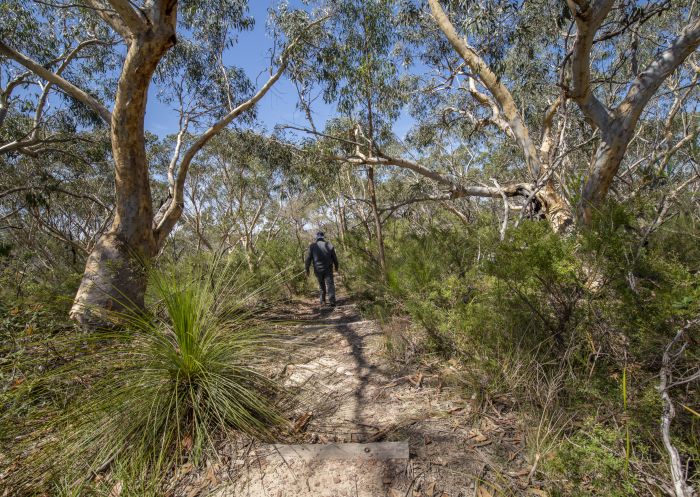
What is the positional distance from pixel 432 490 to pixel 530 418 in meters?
0.78

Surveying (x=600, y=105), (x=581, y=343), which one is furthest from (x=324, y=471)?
(x=600, y=105)

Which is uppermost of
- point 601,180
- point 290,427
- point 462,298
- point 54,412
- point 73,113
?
point 73,113

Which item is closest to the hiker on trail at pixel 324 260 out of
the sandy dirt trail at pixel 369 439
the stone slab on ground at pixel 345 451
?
the sandy dirt trail at pixel 369 439

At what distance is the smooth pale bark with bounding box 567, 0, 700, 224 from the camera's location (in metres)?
3.95

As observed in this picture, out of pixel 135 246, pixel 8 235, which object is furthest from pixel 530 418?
pixel 8 235

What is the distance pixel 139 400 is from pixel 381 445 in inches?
59.2

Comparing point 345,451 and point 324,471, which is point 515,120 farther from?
point 324,471

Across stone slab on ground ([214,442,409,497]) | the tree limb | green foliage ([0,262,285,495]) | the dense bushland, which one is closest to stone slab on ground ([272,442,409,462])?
stone slab on ground ([214,442,409,497])

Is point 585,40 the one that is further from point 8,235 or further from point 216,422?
point 8,235

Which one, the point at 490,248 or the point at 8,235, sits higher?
the point at 8,235

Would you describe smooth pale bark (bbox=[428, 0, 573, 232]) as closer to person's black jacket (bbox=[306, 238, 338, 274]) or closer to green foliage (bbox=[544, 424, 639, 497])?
person's black jacket (bbox=[306, 238, 338, 274])

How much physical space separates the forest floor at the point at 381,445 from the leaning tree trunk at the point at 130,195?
2.18 m

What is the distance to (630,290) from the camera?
2238mm

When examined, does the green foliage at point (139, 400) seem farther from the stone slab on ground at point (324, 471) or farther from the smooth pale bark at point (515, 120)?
the smooth pale bark at point (515, 120)
